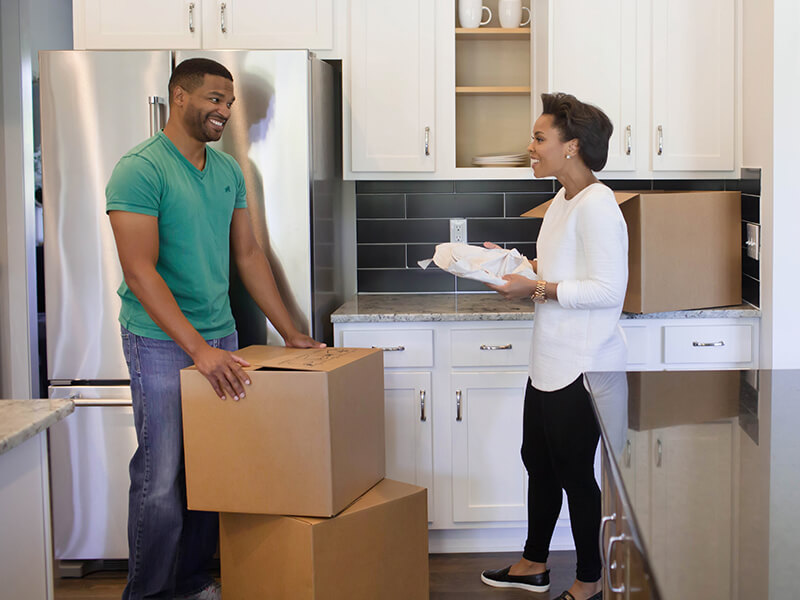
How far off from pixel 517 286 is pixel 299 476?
29.3 inches

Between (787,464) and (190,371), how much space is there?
1335 millimetres

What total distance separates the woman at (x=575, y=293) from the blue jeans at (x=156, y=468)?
2.91 ft

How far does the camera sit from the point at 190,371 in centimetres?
209

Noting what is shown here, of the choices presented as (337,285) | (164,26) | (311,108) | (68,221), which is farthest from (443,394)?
(164,26)

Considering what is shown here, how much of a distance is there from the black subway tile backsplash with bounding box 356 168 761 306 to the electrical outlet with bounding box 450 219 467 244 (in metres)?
0.02

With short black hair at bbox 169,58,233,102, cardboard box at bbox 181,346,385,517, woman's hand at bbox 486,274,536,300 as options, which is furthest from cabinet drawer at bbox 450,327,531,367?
short black hair at bbox 169,58,233,102

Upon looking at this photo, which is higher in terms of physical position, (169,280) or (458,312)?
(169,280)

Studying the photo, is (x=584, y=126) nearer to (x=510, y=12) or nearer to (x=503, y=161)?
(x=503, y=161)

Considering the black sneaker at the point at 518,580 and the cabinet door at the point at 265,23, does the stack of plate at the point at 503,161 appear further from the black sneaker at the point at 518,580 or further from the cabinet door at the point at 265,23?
the black sneaker at the point at 518,580

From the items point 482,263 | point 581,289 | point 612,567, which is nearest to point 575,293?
point 581,289

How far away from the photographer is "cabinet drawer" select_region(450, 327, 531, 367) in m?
2.95

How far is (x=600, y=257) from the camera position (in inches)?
88.6

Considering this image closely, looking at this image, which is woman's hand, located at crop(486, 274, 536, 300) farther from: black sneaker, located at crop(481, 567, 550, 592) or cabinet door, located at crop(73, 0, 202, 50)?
cabinet door, located at crop(73, 0, 202, 50)

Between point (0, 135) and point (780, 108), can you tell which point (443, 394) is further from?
point (0, 135)
